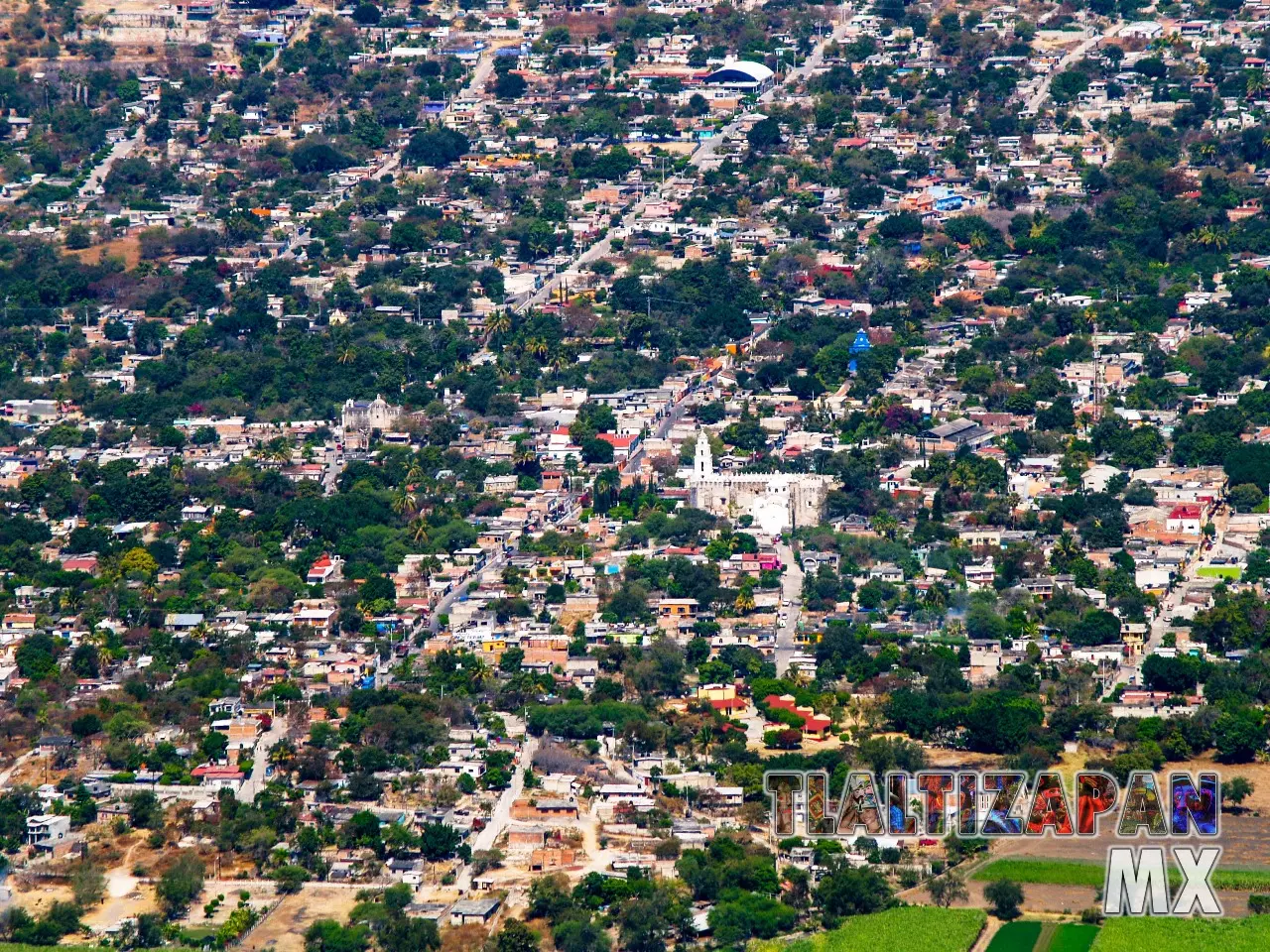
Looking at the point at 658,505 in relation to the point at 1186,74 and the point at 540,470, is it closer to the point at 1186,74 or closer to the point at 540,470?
the point at 540,470

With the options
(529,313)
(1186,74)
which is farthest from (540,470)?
(1186,74)

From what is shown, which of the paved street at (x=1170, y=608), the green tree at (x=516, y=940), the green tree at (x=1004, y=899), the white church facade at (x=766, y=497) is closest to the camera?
the green tree at (x=516, y=940)

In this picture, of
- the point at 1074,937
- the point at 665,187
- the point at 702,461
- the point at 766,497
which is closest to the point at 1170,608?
the point at 766,497

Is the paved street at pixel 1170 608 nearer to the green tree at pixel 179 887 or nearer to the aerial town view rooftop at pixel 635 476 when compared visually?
the aerial town view rooftop at pixel 635 476

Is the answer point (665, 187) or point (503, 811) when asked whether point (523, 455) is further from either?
point (665, 187)

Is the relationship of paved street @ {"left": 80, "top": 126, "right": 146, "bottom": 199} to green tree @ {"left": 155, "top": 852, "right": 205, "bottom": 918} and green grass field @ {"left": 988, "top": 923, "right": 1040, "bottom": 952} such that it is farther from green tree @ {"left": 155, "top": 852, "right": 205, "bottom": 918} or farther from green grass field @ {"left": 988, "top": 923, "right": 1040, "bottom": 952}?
green grass field @ {"left": 988, "top": 923, "right": 1040, "bottom": 952}

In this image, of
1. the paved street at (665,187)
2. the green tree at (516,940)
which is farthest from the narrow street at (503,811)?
the paved street at (665,187)
